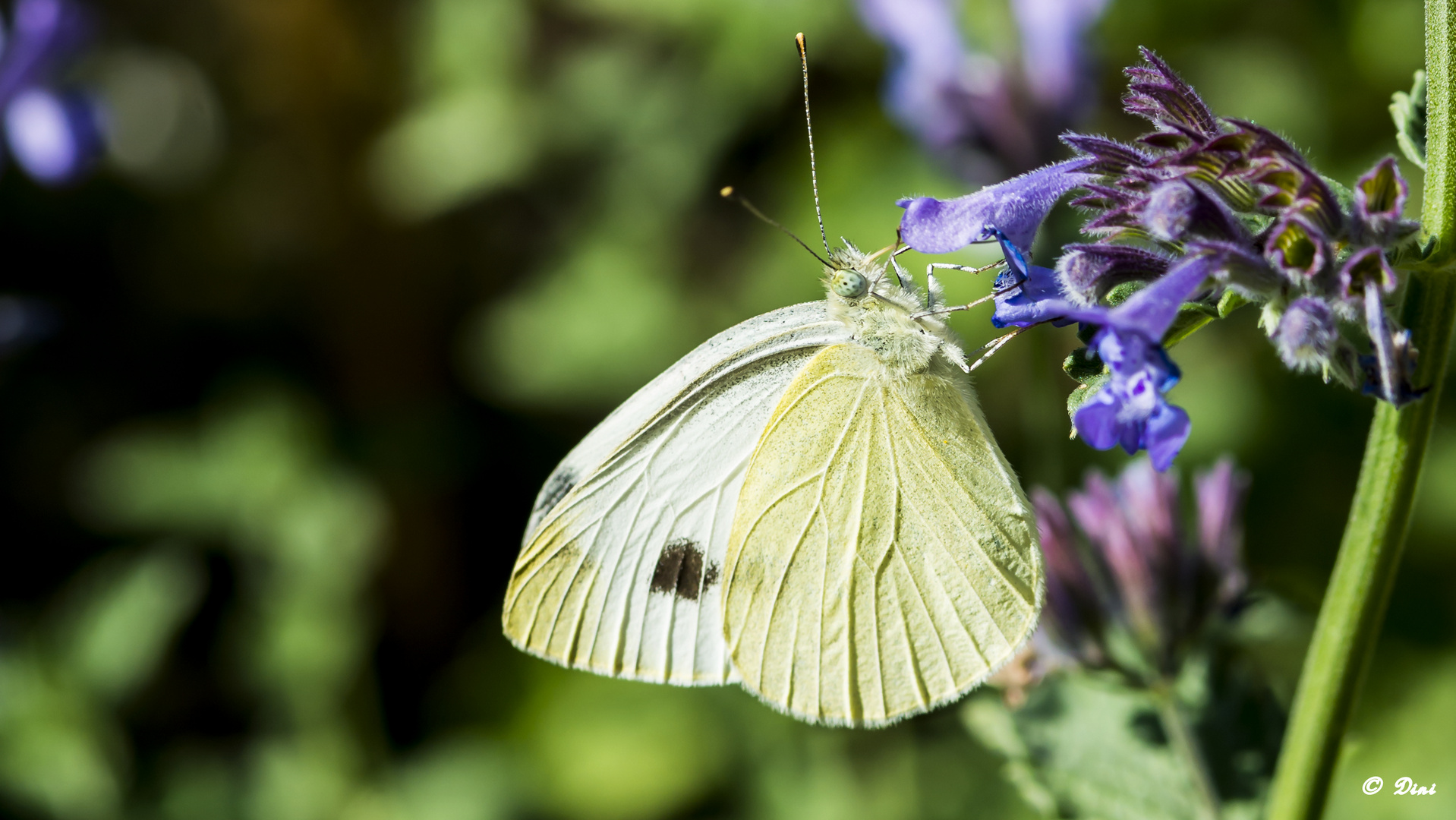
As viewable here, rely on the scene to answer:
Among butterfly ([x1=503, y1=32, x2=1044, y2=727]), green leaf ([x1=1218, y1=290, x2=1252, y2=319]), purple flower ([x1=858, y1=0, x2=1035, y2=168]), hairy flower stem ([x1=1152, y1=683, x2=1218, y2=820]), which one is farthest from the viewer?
purple flower ([x1=858, y1=0, x2=1035, y2=168])

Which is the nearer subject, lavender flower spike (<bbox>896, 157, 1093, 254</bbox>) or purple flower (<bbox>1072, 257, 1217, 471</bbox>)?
purple flower (<bbox>1072, 257, 1217, 471</bbox>)

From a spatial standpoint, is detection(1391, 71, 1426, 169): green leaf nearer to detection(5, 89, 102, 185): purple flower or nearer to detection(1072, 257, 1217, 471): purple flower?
detection(1072, 257, 1217, 471): purple flower

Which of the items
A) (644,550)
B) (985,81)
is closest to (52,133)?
(644,550)

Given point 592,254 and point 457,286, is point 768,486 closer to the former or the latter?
point 592,254

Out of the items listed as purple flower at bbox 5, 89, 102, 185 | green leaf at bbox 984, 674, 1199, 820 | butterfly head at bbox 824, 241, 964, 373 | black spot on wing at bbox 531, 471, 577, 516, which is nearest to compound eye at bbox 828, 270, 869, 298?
butterfly head at bbox 824, 241, 964, 373

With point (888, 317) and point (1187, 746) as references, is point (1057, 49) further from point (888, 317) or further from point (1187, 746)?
point (1187, 746)

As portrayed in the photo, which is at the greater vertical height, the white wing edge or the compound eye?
the compound eye

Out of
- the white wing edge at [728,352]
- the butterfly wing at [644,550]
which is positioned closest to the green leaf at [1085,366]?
the white wing edge at [728,352]
